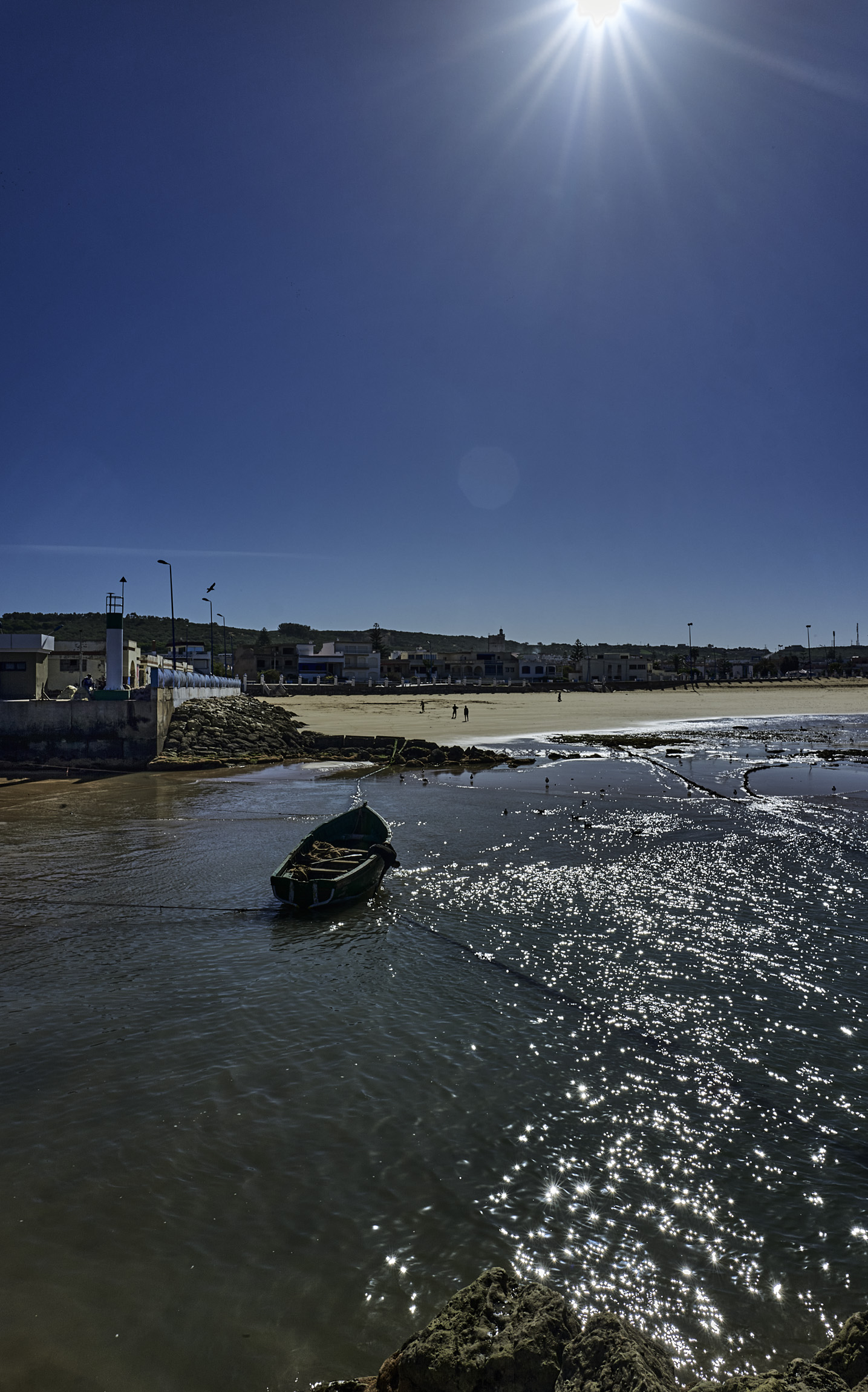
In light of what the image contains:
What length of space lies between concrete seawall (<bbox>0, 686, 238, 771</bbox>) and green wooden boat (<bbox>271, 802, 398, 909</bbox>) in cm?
2347

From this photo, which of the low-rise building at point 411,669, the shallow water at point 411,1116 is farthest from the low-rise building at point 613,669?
the shallow water at point 411,1116

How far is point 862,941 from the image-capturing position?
551 inches

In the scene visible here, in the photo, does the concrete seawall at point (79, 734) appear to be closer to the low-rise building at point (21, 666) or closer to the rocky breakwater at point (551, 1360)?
the low-rise building at point (21, 666)

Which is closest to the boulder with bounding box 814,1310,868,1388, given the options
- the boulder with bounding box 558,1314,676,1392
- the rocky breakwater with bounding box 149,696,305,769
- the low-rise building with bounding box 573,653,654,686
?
the boulder with bounding box 558,1314,676,1392

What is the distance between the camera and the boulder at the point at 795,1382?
12.4ft

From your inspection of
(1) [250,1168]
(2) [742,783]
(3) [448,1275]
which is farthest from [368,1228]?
(2) [742,783]

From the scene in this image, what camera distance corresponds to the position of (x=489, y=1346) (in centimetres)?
426

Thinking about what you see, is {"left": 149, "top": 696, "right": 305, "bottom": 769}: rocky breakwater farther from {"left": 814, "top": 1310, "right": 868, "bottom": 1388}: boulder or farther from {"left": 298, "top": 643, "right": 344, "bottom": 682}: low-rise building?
{"left": 298, "top": 643, "right": 344, "bottom": 682}: low-rise building

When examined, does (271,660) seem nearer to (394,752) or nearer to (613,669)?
(613,669)

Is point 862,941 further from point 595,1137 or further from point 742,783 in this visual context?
point 742,783

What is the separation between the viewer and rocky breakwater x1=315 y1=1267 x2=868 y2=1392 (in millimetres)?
3922

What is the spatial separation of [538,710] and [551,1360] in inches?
3131

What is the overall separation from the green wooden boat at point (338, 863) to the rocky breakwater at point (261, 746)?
21.8m

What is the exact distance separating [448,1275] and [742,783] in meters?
33.1
